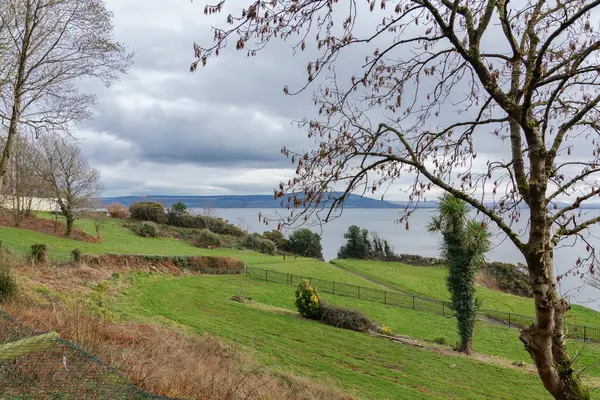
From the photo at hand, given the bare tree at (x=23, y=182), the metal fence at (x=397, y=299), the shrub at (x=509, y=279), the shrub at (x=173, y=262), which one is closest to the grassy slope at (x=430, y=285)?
the metal fence at (x=397, y=299)

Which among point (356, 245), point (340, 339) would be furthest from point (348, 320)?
point (356, 245)

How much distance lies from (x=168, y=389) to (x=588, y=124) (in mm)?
6254

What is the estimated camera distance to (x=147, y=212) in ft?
175

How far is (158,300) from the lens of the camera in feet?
62.2

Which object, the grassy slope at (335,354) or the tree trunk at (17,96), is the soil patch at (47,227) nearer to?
the grassy slope at (335,354)

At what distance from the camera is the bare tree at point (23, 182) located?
31469 millimetres

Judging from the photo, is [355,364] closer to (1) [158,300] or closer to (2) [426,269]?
(1) [158,300]

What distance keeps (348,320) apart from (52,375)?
1785 cm

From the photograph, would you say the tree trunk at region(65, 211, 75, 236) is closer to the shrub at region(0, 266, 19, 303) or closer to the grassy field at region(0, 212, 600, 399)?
the grassy field at region(0, 212, 600, 399)

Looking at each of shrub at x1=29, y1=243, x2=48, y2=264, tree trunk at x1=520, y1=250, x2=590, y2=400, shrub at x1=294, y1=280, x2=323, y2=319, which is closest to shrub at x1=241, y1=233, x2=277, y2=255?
shrub at x1=294, y1=280, x2=323, y2=319

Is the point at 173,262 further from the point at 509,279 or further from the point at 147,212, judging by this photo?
the point at 509,279

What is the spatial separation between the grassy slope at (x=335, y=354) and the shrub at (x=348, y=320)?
130 cm

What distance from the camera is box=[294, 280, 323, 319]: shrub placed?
71.1 feet

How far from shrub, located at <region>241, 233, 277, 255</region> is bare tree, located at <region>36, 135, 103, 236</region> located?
22231mm
